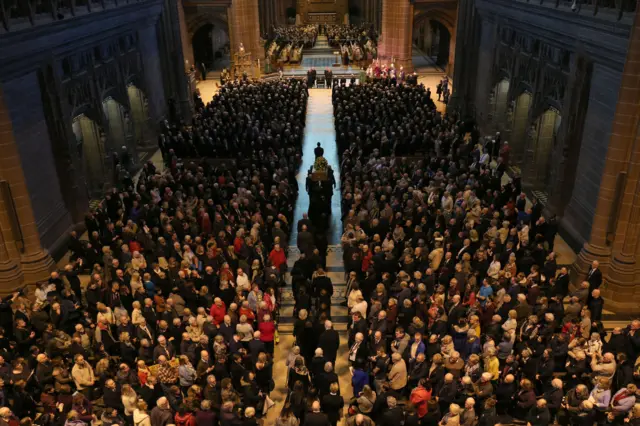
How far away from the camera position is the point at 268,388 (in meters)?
9.48

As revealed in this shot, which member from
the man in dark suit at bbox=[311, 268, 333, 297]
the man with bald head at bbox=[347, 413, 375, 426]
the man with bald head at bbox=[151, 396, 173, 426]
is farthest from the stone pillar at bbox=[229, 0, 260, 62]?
the man with bald head at bbox=[347, 413, 375, 426]

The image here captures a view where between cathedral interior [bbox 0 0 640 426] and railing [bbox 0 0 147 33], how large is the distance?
41mm

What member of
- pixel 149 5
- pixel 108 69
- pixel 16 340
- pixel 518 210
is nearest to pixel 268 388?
pixel 16 340

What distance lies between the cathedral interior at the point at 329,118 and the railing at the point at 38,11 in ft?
0.14

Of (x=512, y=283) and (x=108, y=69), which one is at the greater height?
(x=108, y=69)

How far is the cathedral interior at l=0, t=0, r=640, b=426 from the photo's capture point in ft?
39.7

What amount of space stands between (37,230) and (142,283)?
4.37 meters

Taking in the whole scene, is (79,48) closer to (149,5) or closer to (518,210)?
(149,5)

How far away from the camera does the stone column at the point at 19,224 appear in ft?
40.6

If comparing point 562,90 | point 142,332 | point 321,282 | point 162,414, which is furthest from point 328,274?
point 562,90

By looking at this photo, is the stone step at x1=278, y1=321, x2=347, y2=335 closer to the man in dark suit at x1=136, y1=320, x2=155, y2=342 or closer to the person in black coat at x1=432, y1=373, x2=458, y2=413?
the man in dark suit at x1=136, y1=320, x2=155, y2=342

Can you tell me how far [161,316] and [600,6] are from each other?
12616mm

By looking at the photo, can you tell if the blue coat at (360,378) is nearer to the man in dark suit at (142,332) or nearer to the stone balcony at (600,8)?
the man in dark suit at (142,332)

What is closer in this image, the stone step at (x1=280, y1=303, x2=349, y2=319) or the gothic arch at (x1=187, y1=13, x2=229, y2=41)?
the stone step at (x1=280, y1=303, x2=349, y2=319)
